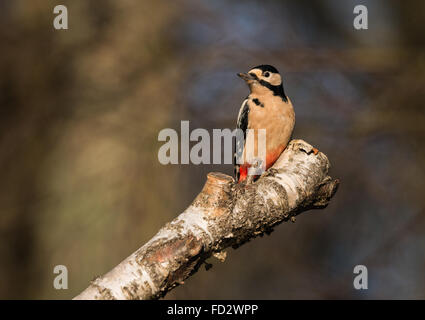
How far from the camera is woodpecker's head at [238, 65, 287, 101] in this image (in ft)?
17.2

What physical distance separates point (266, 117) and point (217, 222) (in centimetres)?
195

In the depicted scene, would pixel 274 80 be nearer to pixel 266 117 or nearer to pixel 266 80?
pixel 266 80

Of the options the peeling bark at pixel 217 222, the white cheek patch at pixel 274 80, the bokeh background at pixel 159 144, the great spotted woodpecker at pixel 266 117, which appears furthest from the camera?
the bokeh background at pixel 159 144

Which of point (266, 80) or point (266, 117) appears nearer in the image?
point (266, 117)

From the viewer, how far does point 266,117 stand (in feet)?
16.6

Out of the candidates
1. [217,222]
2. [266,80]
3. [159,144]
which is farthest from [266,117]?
[159,144]

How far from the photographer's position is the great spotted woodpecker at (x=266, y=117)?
497cm

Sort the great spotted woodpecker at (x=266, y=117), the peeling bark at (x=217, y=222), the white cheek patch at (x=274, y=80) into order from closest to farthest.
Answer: the peeling bark at (x=217, y=222), the great spotted woodpecker at (x=266, y=117), the white cheek patch at (x=274, y=80)

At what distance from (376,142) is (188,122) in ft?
9.64

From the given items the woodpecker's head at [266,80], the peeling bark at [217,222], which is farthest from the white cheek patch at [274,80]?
the peeling bark at [217,222]

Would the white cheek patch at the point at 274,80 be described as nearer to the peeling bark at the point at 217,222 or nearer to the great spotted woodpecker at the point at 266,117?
the great spotted woodpecker at the point at 266,117

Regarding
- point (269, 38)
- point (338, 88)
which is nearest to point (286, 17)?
point (269, 38)

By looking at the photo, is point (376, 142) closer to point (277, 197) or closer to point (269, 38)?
point (269, 38)

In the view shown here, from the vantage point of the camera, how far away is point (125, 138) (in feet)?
25.2
